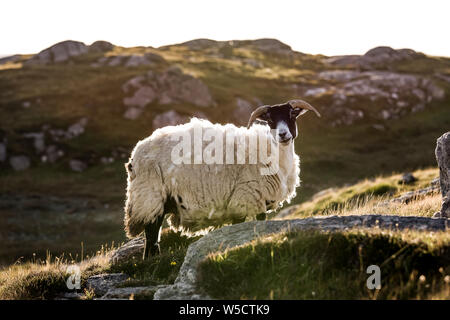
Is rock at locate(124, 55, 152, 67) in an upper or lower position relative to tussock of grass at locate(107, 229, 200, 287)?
upper

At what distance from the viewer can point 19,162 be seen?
49688mm

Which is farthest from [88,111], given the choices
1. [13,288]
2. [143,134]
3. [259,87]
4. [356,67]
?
[356,67]

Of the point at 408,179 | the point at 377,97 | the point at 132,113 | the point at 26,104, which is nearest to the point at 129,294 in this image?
the point at 408,179

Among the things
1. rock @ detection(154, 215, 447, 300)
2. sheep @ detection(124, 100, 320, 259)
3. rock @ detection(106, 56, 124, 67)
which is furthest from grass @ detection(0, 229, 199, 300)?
rock @ detection(106, 56, 124, 67)

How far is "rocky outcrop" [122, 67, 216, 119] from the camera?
64.4 m

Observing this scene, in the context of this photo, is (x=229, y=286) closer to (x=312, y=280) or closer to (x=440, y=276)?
(x=312, y=280)

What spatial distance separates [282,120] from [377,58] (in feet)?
439

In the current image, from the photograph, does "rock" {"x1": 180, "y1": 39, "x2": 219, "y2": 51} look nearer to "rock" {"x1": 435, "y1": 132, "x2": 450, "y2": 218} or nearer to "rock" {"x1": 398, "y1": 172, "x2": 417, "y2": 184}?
"rock" {"x1": 398, "y1": 172, "x2": 417, "y2": 184}

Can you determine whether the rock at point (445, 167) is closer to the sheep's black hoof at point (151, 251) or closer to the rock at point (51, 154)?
the sheep's black hoof at point (151, 251)

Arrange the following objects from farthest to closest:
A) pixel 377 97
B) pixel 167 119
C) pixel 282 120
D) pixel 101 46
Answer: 1. pixel 101 46
2. pixel 377 97
3. pixel 167 119
4. pixel 282 120

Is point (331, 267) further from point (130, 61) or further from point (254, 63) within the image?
point (254, 63)

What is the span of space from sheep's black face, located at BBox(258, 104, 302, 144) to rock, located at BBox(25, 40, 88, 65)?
103923 mm

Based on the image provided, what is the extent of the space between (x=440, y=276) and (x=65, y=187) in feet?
144

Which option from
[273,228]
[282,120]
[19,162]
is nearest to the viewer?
[273,228]
